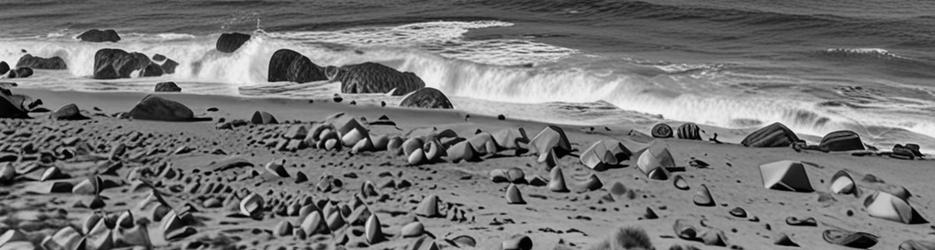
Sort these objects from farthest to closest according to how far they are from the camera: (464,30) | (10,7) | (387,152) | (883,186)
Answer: (10,7)
(464,30)
(387,152)
(883,186)

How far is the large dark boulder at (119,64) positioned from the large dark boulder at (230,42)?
35.2 inches

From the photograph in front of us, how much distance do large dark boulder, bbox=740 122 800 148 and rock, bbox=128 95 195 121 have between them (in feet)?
13.6

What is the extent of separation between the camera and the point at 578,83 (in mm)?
8938

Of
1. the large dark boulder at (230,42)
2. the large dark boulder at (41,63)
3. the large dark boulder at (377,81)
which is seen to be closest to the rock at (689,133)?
the large dark boulder at (377,81)

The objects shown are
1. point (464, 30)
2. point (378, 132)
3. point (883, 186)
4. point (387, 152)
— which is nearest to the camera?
point (883, 186)

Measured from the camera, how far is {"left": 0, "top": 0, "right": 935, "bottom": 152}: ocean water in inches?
318

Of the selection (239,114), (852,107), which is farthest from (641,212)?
(852,107)

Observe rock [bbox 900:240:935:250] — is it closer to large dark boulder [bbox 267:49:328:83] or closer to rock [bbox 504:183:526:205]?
rock [bbox 504:183:526:205]

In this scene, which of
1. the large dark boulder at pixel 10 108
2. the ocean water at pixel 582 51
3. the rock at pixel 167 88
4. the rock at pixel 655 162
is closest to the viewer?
the rock at pixel 655 162

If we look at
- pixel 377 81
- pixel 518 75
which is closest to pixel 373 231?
pixel 377 81

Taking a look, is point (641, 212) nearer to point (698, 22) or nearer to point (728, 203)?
point (728, 203)

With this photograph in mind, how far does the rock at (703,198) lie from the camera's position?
424cm

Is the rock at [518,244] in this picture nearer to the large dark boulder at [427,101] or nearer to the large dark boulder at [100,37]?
the large dark boulder at [427,101]

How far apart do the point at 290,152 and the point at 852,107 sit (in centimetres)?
540
